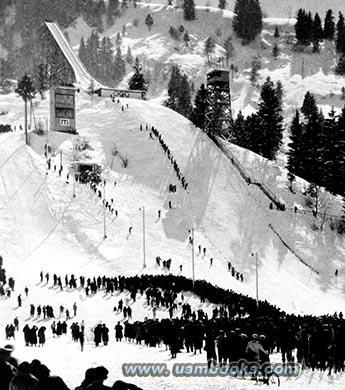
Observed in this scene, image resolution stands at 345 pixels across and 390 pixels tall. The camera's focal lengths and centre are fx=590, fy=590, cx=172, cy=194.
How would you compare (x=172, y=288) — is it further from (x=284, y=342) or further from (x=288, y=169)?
(x=288, y=169)

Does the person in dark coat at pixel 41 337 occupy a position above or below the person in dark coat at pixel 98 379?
below

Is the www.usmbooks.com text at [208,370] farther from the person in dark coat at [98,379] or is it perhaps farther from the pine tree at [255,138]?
the pine tree at [255,138]

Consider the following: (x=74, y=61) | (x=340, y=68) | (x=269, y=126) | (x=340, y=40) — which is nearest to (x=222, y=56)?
(x=340, y=40)

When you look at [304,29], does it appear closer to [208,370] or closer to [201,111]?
[201,111]

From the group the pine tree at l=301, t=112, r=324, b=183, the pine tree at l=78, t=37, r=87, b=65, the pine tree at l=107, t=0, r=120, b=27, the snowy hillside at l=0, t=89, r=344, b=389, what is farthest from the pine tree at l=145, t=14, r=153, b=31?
the pine tree at l=301, t=112, r=324, b=183

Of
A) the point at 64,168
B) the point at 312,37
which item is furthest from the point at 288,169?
the point at 312,37

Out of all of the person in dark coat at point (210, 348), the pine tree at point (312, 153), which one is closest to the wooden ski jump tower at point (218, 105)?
the pine tree at point (312, 153)
